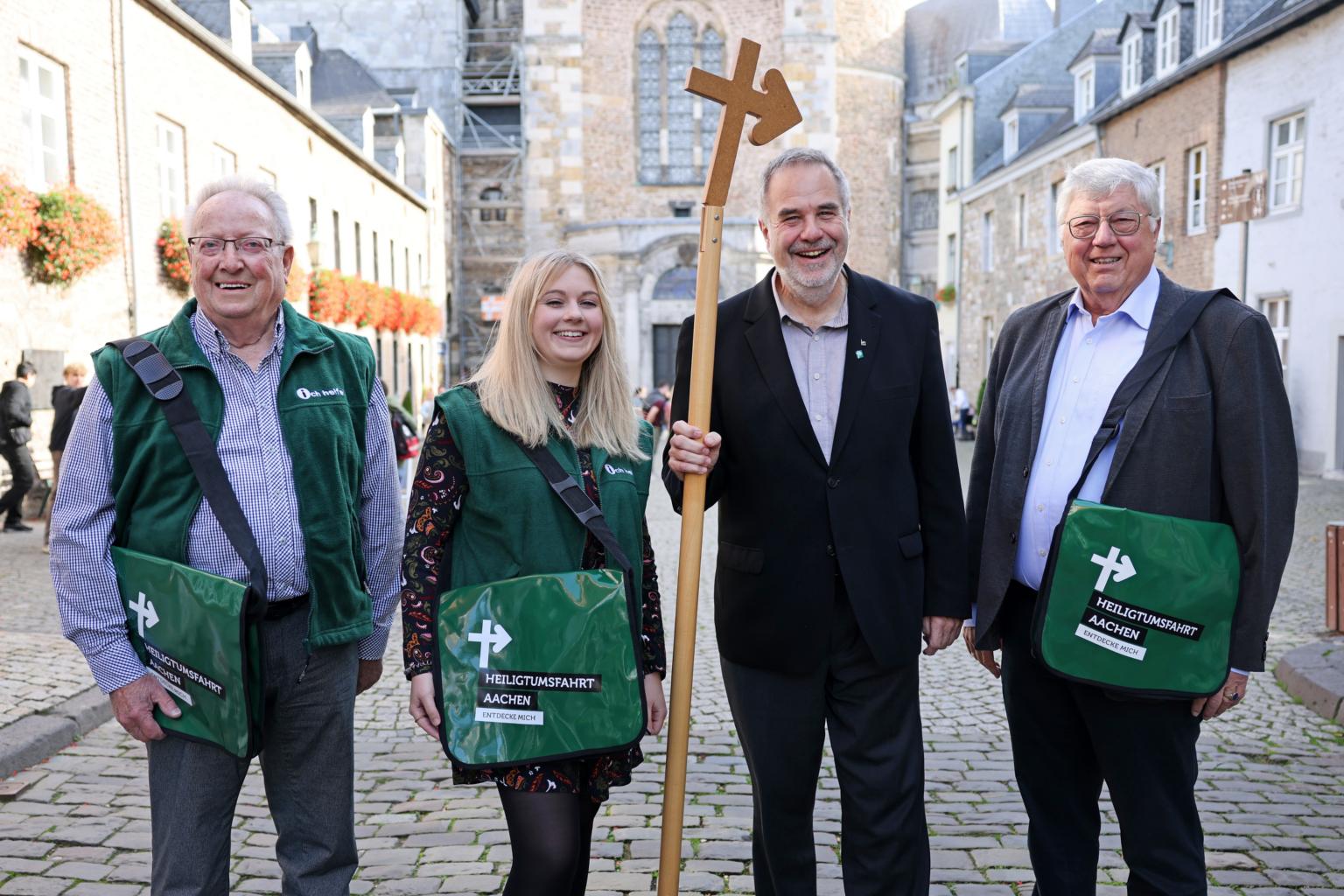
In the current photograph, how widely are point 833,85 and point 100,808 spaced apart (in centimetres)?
3697

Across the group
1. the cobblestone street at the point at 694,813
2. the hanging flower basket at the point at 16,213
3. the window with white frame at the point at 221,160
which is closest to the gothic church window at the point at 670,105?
the window with white frame at the point at 221,160

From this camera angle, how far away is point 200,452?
→ 2623 mm

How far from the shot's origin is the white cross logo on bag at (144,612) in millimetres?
2625

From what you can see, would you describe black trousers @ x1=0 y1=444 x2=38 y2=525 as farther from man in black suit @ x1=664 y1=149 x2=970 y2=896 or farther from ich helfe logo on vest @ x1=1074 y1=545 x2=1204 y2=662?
ich helfe logo on vest @ x1=1074 y1=545 x2=1204 y2=662

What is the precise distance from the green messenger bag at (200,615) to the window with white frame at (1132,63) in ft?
77.1

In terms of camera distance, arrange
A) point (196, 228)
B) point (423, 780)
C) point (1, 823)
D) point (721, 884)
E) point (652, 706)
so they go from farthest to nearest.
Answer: point (423, 780), point (1, 823), point (721, 884), point (652, 706), point (196, 228)

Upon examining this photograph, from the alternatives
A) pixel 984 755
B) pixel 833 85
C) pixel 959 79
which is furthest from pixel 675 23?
pixel 984 755

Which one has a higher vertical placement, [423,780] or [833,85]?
[833,85]

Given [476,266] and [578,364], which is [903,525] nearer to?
[578,364]

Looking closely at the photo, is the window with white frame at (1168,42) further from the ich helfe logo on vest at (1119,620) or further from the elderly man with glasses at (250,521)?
the elderly man with glasses at (250,521)

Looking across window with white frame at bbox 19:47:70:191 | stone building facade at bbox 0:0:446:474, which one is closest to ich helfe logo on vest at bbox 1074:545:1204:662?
stone building facade at bbox 0:0:446:474

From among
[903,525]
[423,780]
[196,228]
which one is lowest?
[423,780]

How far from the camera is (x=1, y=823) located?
438 cm

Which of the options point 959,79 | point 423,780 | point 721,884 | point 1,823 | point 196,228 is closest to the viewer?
point 196,228
